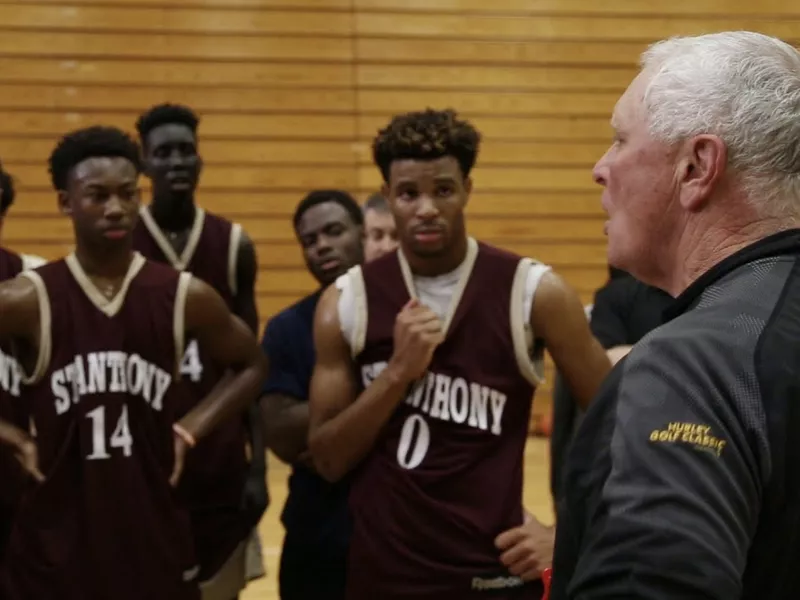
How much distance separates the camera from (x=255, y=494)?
4277mm

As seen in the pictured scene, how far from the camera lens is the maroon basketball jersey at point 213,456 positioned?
4.36 meters

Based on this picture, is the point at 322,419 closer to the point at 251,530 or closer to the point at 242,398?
the point at 242,398

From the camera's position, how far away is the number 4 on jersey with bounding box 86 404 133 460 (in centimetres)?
329

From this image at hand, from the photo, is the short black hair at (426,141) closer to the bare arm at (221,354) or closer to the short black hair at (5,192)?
the bare arm at (221,354)

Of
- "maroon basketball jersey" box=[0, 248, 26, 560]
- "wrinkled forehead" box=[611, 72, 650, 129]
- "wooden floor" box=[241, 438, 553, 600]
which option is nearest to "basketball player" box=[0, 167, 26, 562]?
"maroon basketball jersey" box=[0, 248, 26, 560]

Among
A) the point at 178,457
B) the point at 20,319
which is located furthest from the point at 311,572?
the point at 20,319

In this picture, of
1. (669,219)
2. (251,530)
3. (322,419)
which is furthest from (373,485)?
(669,219)

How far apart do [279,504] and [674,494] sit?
624 centimetres

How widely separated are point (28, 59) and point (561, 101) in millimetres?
3834

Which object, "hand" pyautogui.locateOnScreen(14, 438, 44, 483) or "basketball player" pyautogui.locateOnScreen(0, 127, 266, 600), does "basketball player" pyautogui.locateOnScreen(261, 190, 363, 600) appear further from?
"hand" pyautogui.locateOnScreen(14, 438, 44, 483)

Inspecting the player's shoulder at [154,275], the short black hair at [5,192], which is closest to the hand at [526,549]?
the player's shoulder at [154,275]

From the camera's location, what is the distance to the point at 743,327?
1340 millimetres

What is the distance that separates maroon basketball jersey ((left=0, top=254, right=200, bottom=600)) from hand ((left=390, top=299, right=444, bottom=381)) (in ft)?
2.52

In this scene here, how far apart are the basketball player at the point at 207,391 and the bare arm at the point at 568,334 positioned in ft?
5.02
